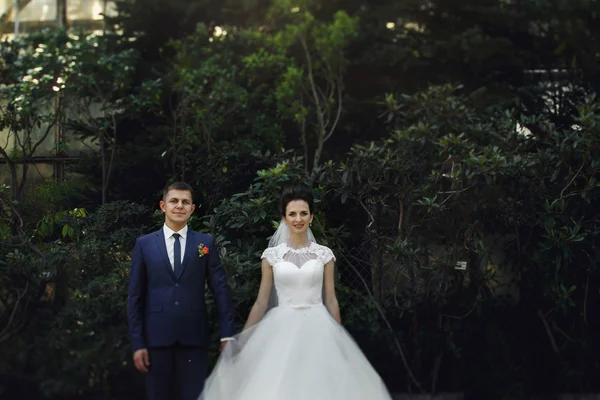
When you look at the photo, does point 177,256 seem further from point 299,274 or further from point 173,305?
point 299,274

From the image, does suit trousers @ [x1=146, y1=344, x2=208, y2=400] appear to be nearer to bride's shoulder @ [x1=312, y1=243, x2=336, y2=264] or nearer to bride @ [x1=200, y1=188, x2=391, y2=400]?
bride @ [x1=200, y1=188, x2=391, y2=400]

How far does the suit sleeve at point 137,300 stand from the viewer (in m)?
4.85

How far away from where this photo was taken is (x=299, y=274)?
5.31m

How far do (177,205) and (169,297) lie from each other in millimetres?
533

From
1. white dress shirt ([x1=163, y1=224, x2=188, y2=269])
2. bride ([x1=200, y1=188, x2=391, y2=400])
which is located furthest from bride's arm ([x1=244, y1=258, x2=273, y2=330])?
white dress shirt ([x1=163, y1=224, x2=188, y2=269])

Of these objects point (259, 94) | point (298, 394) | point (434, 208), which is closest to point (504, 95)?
point (259, 94)

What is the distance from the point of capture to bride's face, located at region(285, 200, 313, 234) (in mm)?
5258

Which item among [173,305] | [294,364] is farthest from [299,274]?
[173,305]

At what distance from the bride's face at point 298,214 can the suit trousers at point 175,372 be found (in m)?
0.93

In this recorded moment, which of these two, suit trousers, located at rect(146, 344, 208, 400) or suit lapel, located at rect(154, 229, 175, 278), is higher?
suit lapel, located at rect(154, 229, 175, 278)

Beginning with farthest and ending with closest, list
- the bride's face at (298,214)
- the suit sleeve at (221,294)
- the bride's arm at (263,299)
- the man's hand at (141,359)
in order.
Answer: the bride's arm at (263,299), the bride's face at (298,214), the suit sleeve at (221,294), the man's hand at (141,359)

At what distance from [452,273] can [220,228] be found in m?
2.11

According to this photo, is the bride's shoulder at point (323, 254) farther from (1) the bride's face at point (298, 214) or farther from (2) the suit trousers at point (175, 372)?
(2) the suit trousers at point (175, 372)

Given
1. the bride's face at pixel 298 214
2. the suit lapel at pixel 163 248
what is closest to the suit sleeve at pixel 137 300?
the suit lapel at pixel 163 248
